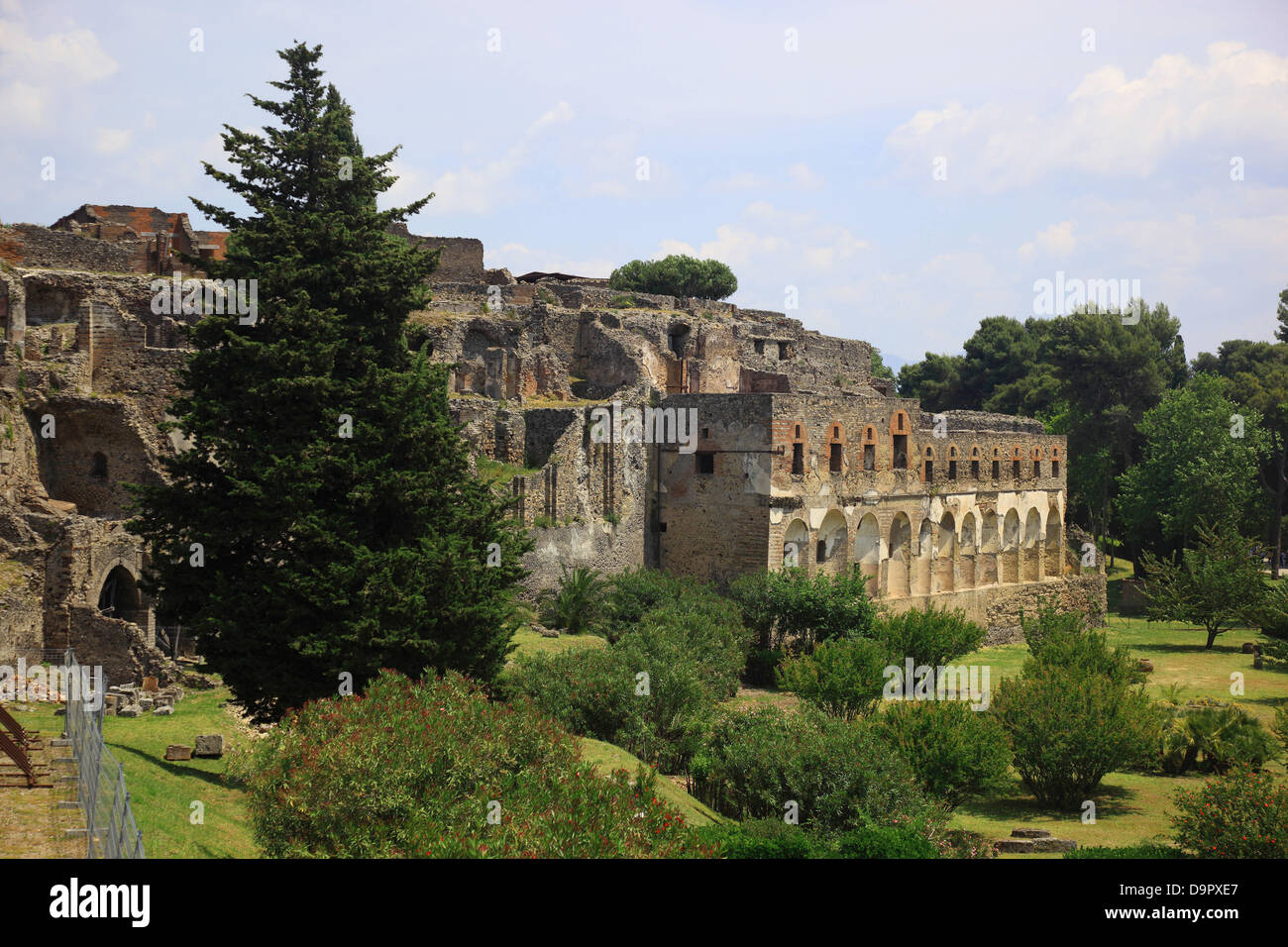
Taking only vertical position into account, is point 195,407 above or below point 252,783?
above

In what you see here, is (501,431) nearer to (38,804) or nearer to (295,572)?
(295,572)

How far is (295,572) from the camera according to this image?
17.7 metres

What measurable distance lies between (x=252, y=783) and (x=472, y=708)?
288cm

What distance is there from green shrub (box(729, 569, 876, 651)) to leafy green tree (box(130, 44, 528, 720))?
549 inches

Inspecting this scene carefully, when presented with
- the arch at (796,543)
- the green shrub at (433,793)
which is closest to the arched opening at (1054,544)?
the arch at (796,543)

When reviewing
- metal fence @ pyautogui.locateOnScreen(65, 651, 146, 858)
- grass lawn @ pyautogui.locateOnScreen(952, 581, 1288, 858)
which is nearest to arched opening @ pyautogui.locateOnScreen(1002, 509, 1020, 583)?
grass lawn @ pyautogui.locateOnScreen(952, 581, 1288, 858)

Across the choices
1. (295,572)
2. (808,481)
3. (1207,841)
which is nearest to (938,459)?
(808,481)

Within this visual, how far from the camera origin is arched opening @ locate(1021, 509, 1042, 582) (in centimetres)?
4994

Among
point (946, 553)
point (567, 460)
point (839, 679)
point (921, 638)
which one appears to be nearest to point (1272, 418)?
point (946, 553)

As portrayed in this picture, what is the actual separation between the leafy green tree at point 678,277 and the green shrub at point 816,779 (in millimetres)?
58496

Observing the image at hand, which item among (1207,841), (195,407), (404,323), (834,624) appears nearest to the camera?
(1207,841)

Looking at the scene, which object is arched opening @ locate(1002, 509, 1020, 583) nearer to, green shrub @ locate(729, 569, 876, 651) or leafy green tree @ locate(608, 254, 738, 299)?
green shrub @ locate(729, 569, 876, 651)

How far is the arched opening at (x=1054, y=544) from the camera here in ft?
169
